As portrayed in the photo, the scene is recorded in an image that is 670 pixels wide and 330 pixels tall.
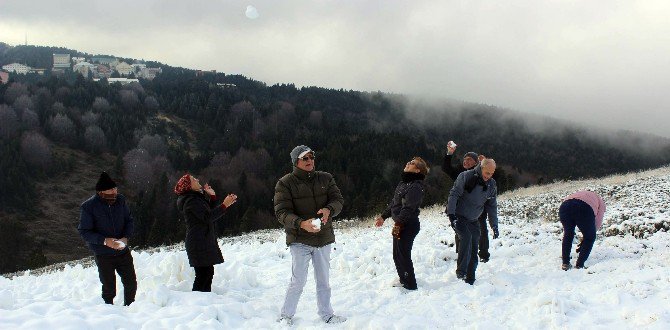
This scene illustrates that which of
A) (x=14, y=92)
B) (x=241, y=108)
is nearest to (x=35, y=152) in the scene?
(x=14, y=92)

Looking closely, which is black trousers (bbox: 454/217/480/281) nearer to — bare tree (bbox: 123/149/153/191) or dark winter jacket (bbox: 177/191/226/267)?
dark winter jacket (bbox: 177/191/226/267)

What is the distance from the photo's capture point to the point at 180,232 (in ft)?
177

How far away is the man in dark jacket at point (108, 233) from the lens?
619 cm

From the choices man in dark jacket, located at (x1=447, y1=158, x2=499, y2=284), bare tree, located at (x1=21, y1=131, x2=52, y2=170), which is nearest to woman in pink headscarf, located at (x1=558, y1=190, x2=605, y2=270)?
man in dark jacket, located at (x1=447, y1=158, x2=499, y2=284)

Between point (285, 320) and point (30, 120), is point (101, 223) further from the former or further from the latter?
point (30, 120)

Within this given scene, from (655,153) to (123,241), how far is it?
233665 millimetres

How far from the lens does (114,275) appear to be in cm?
653

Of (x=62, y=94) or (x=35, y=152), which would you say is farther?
(x=62, y=94)

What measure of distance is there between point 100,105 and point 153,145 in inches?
1030

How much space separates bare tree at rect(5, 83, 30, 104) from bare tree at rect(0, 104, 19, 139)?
5852 mm

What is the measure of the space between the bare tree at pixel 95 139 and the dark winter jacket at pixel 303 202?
11010 cm

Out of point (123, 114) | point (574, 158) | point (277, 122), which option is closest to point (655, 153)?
point (574, 158)

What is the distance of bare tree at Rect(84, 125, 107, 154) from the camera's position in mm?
103075

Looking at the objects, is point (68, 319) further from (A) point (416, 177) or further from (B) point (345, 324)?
(A) point (416, 177)
